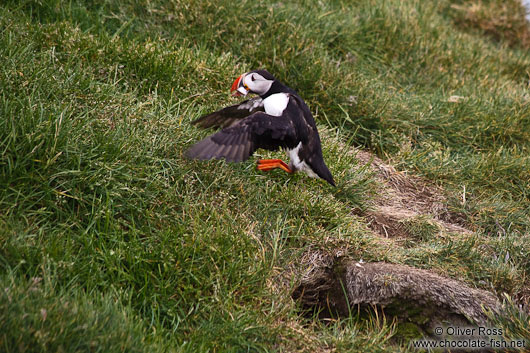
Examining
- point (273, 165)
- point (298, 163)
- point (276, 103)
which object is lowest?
point (273, 165)

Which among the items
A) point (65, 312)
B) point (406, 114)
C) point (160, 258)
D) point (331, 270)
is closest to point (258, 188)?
point (331, 270)

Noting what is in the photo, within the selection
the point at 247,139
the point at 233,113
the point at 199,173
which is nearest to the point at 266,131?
the point at 247,139

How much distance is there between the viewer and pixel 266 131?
3711mm

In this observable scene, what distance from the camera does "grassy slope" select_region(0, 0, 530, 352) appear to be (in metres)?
2.97

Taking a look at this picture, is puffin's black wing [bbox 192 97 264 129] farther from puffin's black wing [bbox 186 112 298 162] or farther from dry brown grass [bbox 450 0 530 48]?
dry brown grass [bbox 450 0 530 48]

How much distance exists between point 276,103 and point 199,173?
2.52ft

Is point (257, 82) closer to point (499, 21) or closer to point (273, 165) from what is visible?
point (273, 165)

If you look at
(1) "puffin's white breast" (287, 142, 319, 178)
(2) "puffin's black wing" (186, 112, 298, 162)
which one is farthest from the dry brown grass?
(2) "puffin's black wing" (186, 112, 298, 162)

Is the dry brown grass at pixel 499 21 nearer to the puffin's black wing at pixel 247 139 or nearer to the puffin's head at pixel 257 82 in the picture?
the puffin's head at pixel 257 82

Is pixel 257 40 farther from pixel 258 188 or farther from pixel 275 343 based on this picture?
pixel 275 343

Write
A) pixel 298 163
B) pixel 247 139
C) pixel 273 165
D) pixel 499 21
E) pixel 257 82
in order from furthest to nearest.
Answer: pixel 499 21 < pixel 257 82 < pixel 273 165 < pixel 298 163 < pixel 247 139

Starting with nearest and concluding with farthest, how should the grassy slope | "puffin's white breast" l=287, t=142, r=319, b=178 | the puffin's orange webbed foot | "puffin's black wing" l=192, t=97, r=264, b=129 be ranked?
the grassy slope < "puffin's white breast" l=287, t=142, r=319, b=178 < the puffin's orange webbed foot < "puffin's black wing" l=192, t=97, r=264, b=129

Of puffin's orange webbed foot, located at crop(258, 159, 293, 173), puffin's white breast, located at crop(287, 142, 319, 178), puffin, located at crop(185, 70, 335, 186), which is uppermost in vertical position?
puffin, located at crop(185, 70, 335, 186)

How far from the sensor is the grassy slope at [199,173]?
9.75 ft
